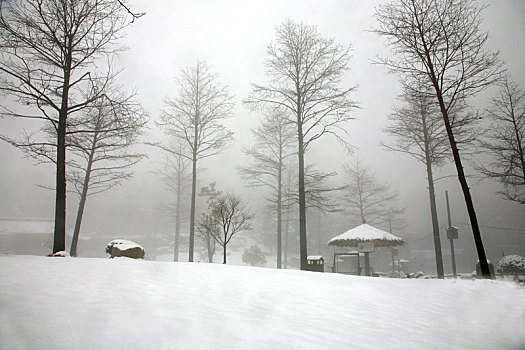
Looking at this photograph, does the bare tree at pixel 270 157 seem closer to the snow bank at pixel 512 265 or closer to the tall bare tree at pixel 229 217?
the tall bare tree at pixel 229 217

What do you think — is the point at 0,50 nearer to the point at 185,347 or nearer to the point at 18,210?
the point at 185,347

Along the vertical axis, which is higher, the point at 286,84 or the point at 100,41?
the point at 286,84

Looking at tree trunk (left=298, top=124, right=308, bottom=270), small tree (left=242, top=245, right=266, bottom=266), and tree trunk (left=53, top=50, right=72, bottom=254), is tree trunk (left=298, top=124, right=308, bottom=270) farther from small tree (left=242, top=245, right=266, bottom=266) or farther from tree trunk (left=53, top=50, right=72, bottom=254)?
small tree (left=242, top=245, right=266, bottom=266)

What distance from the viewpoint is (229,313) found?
2.12 metres

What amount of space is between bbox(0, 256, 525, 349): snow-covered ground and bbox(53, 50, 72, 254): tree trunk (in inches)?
168

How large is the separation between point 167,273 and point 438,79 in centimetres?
874

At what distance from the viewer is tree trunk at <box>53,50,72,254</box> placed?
6.69 metres

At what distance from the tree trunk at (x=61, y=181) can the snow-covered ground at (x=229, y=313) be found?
14.0ft

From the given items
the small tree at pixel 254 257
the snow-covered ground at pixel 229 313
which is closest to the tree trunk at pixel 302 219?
the snow-covered ground at pixel 229 313

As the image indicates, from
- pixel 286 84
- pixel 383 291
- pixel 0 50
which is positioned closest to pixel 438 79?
pixel 286 84

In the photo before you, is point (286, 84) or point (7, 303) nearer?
point (7, 303)

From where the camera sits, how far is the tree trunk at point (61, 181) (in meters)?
6.69

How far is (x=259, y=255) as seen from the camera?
95.0 ft

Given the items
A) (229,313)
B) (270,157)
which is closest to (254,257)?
(270,157)
